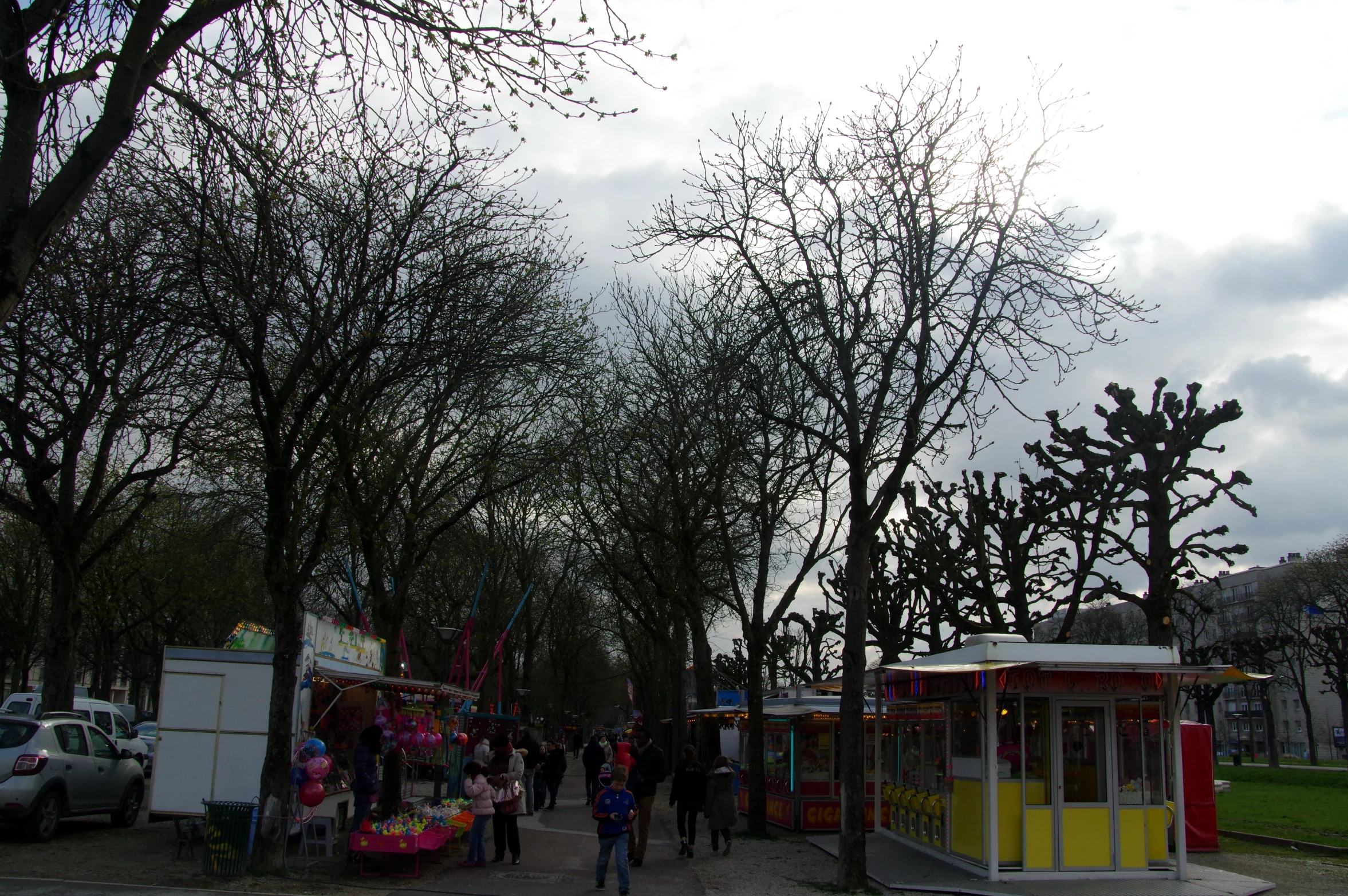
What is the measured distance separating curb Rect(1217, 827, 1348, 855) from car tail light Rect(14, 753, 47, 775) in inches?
751

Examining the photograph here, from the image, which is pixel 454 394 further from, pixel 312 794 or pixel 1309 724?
pixel 1309 724

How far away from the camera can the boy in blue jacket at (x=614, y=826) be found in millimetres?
11424

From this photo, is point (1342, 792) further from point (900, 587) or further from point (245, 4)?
point (245, 4)

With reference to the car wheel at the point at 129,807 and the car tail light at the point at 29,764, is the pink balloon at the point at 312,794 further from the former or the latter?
the car wheel at the point at 129,807

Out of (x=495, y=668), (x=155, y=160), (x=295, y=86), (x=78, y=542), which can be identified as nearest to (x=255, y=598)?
(x=495, y=668)

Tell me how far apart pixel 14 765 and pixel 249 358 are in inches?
230

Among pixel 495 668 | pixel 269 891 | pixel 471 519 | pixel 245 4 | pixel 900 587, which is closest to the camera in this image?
pixel 245 4

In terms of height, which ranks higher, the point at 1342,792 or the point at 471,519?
the point at 471,519

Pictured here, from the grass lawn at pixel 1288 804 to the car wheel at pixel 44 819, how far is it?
20.3 meters

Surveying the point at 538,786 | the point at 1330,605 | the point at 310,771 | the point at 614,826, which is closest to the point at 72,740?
the point at 310,771

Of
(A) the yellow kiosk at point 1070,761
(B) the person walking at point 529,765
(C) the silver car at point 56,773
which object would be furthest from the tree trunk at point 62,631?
(A) the yellow kiosk at point 1070,761

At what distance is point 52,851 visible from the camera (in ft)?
41.1

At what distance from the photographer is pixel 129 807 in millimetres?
15594

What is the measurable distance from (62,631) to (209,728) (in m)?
5.58
